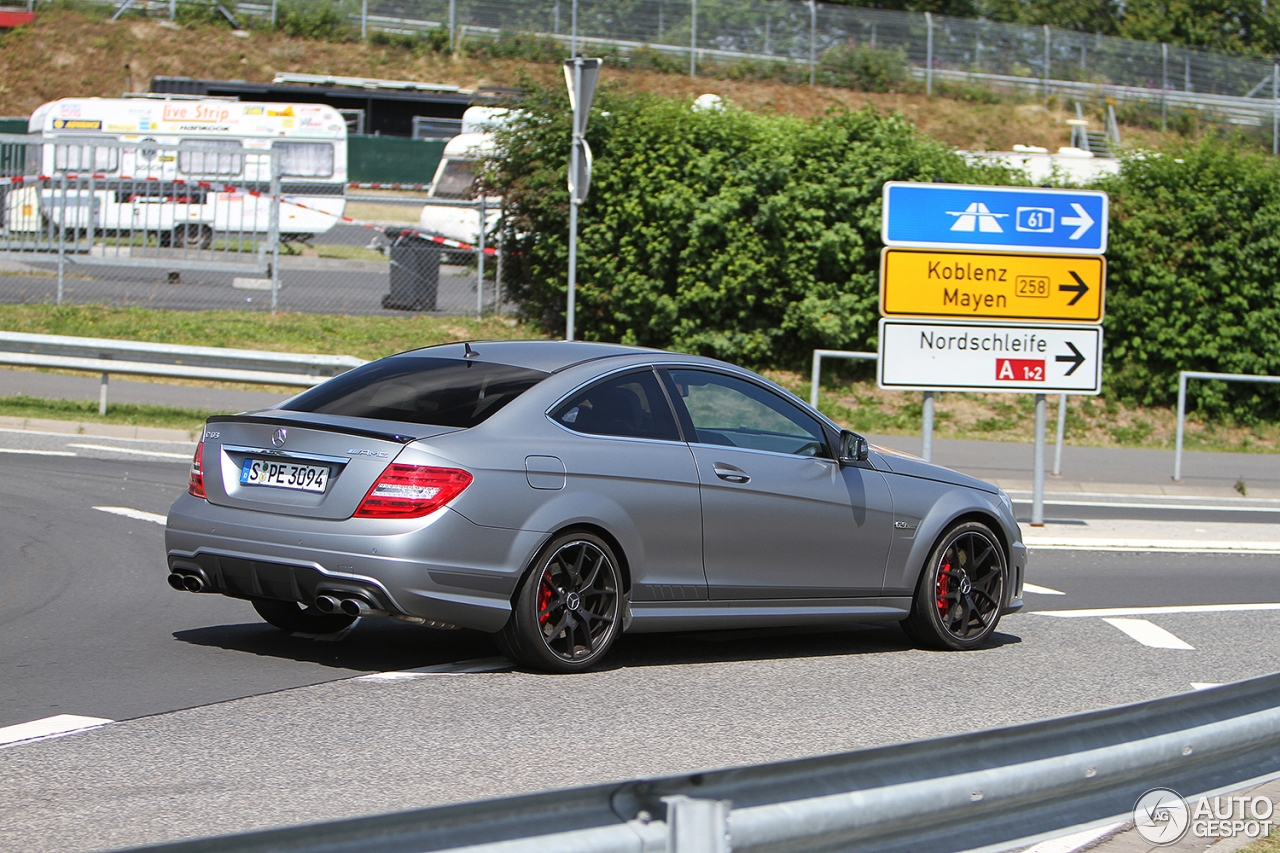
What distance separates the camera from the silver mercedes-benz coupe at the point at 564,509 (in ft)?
19.5

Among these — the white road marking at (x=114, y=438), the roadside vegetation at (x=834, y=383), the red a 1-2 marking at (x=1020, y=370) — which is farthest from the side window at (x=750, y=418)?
the roadside vegetation at (x=834, y=383)

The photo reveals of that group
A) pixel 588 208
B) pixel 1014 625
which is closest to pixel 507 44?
pixel 588 208

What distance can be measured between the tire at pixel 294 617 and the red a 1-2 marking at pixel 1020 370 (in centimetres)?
698

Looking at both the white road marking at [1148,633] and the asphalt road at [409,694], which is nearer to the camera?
the asphalt road at [409,694]

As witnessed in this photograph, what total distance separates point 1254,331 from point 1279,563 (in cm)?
968

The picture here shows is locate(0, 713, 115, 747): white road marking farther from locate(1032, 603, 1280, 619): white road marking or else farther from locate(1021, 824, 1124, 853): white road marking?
locate(1032, 603, 1280, 619): white road marking

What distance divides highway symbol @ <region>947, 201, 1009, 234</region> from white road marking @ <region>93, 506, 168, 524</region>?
679cm

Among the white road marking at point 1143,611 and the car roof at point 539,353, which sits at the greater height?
the car roof at point 539,353

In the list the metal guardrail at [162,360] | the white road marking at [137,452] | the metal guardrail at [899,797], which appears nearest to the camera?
the metal guardrail at [899,797]

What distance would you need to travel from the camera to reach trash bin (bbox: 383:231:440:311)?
72.7ft

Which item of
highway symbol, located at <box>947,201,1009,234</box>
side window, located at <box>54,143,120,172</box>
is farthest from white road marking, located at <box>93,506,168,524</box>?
side window, located at <box>54,143,120,172</box>

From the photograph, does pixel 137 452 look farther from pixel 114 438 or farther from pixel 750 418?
pixel 750 418

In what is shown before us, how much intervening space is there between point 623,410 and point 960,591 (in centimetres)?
229

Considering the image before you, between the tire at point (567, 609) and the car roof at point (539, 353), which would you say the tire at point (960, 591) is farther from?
the tire at point (567, 609)
